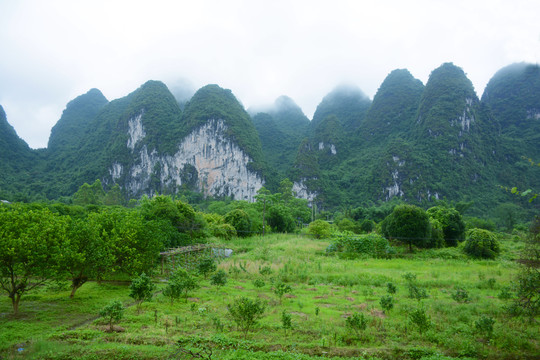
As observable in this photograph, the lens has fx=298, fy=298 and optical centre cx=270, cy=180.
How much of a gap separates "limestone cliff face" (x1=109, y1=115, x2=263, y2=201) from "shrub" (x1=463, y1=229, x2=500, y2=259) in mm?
74380

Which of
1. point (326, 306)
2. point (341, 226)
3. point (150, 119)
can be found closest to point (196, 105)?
point (150, 119)

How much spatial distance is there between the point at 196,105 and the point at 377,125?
69.1 m

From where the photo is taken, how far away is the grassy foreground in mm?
7684

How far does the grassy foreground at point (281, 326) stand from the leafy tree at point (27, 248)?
142 cm

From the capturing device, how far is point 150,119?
105m

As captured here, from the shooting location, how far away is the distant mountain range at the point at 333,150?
8650 cm

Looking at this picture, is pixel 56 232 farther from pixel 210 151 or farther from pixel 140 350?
pixel 210 151

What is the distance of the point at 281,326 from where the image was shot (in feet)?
31.6

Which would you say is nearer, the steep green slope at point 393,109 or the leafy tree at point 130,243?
the leafy tree at point 130,243

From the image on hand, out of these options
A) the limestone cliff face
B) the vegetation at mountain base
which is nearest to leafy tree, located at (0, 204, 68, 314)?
the vegetation at mountain base

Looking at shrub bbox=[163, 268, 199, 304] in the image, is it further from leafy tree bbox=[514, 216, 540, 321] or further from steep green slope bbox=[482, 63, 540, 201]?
steep green slope bbox=[482, 63, 540, 201]

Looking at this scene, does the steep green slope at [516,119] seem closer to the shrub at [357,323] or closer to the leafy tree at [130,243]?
the shrub at [357,323]

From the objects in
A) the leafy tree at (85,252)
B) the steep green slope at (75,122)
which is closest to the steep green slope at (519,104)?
the leafy tree at (85,252)

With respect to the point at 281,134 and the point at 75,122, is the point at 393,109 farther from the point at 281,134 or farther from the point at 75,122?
the point at 75,122
